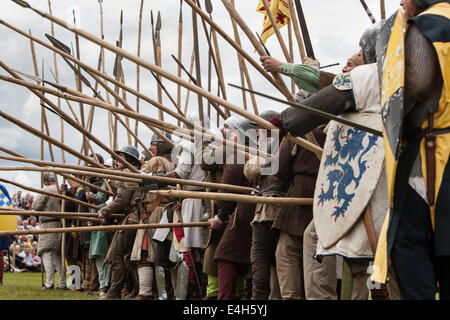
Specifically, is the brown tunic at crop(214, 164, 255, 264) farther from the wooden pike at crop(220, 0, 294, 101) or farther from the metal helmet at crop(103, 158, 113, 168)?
the metal helmet at crop(103, 158, 113, 168)

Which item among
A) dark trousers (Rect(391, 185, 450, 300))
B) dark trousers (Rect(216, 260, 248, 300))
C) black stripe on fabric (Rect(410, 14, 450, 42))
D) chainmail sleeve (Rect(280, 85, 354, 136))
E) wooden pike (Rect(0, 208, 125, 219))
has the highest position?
black stripe on fabric (Rect(410, 14, 450, 42))

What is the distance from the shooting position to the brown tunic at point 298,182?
4828mm

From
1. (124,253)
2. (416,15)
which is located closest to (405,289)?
(416,15)

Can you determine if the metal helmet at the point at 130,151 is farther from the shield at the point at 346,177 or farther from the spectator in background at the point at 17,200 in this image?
the spectator in background at the point at 17,200

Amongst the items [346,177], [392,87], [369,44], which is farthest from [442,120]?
[369,44]

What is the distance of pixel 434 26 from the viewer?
284cm

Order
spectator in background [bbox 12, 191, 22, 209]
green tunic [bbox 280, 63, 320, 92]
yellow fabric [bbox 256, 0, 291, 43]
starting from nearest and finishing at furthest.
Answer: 1. green tunic [bbox 280, 63, 320, 92]
2. yellow fabric [bbox 256, 0, 291, 43]
3. spectator in background [bbox 12, 191, 22, 209]

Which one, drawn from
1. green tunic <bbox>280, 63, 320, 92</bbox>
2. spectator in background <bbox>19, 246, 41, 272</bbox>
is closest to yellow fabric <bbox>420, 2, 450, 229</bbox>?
green tunic <bbox>280, 63, 320, 92</bbox>

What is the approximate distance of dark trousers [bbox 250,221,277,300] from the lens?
5.43 meters

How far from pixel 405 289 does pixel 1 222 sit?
28.3 feet

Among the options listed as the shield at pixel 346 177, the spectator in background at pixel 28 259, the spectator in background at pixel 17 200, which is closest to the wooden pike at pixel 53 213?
the shield at pixel 346 177

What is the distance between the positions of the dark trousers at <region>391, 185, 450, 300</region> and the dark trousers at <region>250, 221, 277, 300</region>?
2.62 meters
